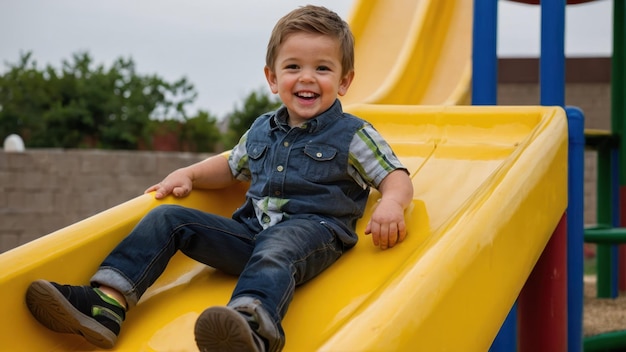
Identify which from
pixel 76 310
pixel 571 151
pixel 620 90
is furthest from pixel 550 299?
pixel 620 90

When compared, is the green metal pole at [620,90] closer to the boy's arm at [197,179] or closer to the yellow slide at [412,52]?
the yellow slide at [412,52]

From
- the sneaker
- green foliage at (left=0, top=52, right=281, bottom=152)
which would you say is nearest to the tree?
green foliage at (left=0, top=52, right=281, bottom=152)

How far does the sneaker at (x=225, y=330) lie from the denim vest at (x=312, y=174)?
0.62 meters

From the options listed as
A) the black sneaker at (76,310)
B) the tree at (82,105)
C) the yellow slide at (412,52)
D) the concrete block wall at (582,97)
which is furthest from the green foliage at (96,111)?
the black sneaker at (76,310)

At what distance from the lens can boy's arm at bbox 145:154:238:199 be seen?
8.32 ft

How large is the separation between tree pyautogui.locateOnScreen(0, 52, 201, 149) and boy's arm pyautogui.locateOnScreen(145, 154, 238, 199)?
11584 mm

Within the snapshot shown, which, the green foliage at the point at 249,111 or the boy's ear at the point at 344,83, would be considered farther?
the green foliage at the point at 249,111

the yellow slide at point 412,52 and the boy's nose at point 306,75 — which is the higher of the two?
the boy's nose at point 306,75

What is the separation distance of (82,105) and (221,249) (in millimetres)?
12325

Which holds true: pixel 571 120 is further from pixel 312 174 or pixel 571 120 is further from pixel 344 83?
pixel 312 174

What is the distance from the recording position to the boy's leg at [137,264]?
1.98 metres

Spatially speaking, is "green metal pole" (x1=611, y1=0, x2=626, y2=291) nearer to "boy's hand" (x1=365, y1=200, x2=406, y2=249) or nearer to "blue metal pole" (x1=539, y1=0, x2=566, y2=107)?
"blue metal pole" (x1=539, y1=0, x2=566, y2=107)

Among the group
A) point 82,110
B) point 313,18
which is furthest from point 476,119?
point 82,110

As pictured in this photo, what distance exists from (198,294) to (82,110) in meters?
12.2
